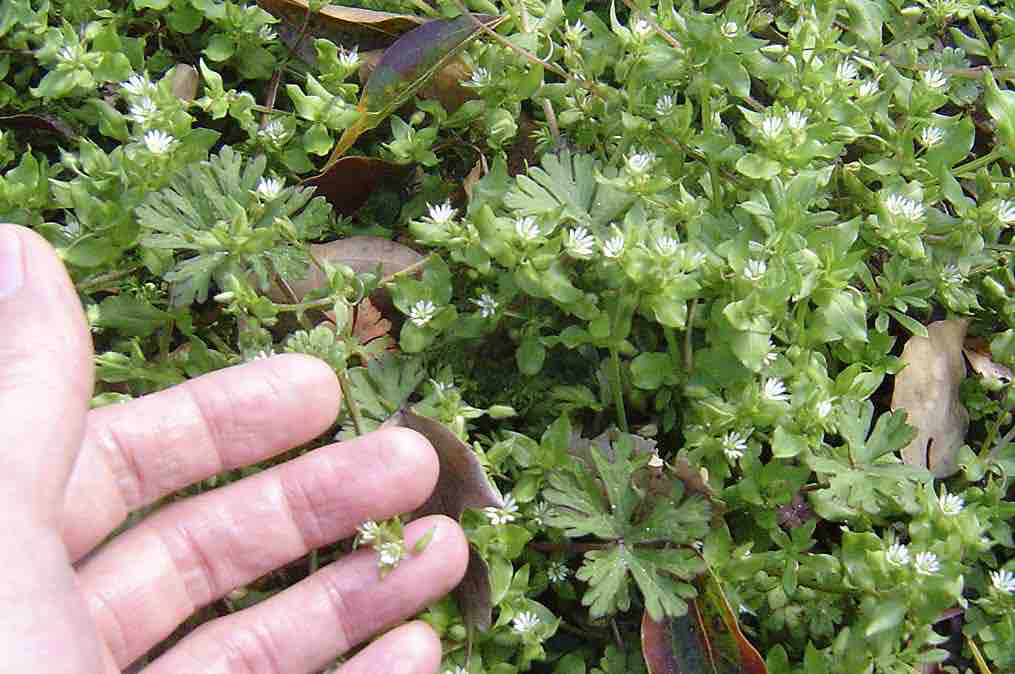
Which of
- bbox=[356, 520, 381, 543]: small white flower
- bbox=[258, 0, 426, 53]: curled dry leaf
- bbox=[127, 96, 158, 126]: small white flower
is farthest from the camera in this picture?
bbox=[258, 0, 426, 53]: curled dry leaf

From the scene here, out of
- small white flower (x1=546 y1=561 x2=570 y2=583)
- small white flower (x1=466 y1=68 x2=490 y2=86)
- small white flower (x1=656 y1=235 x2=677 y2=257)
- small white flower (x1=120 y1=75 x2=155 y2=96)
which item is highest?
small white flower (x1=466 y1=68 x2=490 y2=86)

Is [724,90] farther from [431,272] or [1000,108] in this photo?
[431,272]

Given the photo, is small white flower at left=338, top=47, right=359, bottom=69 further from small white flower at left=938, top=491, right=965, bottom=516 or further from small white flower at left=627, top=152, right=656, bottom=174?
small white flower at left=938, top=491, right=965, bottom=516

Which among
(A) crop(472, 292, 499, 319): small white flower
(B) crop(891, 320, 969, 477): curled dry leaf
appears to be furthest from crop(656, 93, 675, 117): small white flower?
(B) crop(891, 320, 969, 477): curled dry leaf

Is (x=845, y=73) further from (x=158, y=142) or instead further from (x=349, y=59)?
(x=158, y=142)

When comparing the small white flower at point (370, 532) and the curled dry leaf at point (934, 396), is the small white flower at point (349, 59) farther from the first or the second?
the curled dry leaf at point (934, 396)

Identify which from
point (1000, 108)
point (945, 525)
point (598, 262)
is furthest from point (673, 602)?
point (1000, 108)
